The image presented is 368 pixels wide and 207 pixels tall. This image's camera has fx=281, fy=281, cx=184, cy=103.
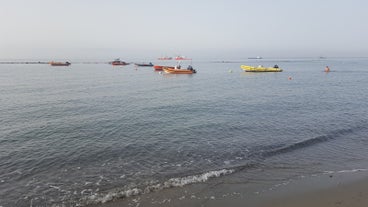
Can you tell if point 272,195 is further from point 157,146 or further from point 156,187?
point 157,146

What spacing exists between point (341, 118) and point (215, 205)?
2137 centimetres

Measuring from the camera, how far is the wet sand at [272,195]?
11.4m

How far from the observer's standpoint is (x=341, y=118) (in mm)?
27281

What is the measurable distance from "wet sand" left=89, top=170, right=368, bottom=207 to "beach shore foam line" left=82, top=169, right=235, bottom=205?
1.15 ft

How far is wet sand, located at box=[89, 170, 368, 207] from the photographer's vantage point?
11.4 meters

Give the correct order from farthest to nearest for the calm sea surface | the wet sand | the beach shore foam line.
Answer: the calm sea surface < the beach shore foam line < the wet sand

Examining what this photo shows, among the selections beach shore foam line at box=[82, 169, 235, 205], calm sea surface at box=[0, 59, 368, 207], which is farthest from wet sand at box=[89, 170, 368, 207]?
calm sea surface at box=[0, 59, 368, 207]

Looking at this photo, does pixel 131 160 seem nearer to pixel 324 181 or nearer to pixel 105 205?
pixel 105 205

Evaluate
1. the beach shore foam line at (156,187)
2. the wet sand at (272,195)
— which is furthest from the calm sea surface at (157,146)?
the wet sand at (272,195)

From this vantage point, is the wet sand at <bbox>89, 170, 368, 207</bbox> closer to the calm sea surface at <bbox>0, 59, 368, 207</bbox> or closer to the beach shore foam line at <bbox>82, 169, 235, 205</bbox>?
the beach shore foam line at <bbox>82, 169, 235, 205</bbox>

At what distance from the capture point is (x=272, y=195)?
12.0 m

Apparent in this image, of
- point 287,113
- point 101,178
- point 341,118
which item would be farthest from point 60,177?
point 341,118

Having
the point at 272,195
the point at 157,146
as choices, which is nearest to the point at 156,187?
the point at 272,195

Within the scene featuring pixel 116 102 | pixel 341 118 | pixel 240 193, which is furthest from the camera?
pixel 116 102
